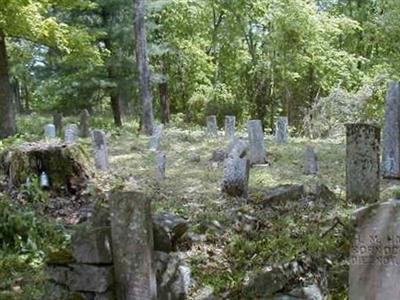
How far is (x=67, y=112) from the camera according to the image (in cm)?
2566

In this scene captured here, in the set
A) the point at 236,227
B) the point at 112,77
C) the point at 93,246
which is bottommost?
the point at 236,227

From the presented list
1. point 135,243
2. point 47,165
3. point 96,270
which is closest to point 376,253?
point 135,243

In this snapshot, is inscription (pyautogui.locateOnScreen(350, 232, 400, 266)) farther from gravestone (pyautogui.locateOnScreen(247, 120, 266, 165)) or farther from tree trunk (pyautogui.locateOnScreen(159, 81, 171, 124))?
tree trunk (pyautogui.locateOnScreen(159, 81, 171, 124))

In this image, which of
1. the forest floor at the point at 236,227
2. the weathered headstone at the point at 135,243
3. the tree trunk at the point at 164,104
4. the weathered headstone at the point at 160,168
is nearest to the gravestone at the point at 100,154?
the forest floor at the point at 236,227

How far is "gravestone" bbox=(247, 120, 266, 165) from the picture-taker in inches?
456

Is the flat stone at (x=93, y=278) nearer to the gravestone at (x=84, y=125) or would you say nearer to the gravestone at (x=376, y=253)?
the gravestone at (x=376, y=253)

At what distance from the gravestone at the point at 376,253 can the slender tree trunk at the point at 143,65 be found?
15.1 metres

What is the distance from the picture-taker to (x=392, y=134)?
9977mm

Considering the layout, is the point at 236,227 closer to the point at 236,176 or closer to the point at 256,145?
the point at 236,176

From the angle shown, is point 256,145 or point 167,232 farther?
point 256,145

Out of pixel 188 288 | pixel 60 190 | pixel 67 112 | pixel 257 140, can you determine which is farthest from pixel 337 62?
pixel 188 288

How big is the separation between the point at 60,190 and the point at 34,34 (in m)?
6.98

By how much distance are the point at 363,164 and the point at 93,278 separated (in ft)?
13.3

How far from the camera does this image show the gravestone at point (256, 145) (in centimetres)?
1159
